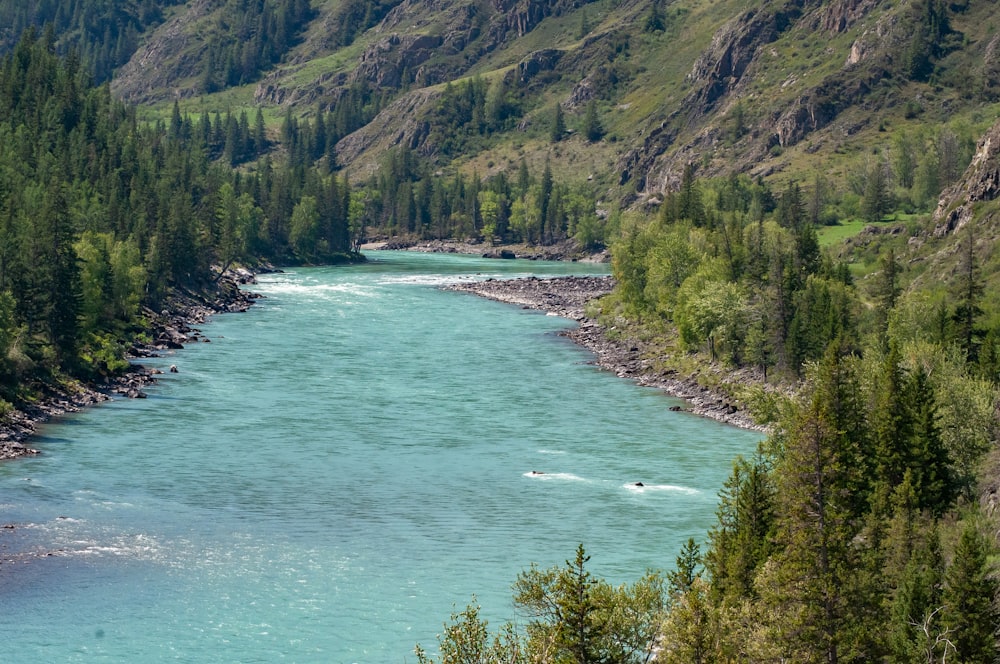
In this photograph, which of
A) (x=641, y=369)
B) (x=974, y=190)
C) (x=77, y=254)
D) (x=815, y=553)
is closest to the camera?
(x=815, y=553)

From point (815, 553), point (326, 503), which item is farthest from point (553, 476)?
point (815, 553)

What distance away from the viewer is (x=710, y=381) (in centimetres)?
11750

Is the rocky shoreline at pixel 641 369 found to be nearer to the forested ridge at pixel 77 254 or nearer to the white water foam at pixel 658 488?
the white water foam at pixel 658 488

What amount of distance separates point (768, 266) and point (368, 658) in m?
85.7

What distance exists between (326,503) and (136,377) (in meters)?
42.9

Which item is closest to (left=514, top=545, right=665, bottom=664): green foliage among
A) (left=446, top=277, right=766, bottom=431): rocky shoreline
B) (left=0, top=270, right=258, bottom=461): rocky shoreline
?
(left=0, top=270, right=258, bottom=461): rocky shoreline

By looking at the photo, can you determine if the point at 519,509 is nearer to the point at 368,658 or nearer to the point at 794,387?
the point at 368,658

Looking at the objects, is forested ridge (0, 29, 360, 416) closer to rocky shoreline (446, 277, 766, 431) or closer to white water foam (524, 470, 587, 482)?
white water foam (524, 470, 587, 482)

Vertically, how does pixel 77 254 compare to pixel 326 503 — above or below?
above

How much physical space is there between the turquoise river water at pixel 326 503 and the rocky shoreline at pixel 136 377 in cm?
227

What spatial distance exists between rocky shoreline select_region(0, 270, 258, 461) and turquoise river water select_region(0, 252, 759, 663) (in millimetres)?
2274

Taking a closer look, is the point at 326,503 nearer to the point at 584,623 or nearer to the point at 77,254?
the point at 584,623

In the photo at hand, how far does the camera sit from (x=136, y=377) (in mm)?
114312

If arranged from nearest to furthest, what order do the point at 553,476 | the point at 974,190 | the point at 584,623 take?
the point at 584,623 < the point at 553,476 < the point at 974,190
